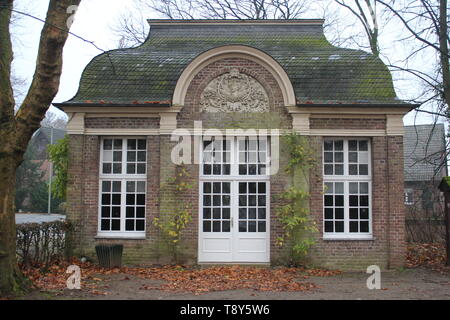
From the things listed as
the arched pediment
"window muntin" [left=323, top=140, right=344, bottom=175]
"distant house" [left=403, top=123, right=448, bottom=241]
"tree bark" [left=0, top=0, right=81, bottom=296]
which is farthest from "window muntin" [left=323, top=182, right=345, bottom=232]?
"tree bark" [left=0, top=0, right=81, bottom=296]

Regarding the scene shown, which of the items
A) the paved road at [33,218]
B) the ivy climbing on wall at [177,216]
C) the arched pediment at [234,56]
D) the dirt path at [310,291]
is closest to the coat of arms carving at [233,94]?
the arched pediment at [234,56]

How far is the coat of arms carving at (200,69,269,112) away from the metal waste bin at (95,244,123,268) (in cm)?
424

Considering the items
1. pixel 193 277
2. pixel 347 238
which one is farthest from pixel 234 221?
pixel 347 238

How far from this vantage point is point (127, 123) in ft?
40.9

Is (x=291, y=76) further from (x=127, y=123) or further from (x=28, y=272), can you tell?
(x=28, y=272)

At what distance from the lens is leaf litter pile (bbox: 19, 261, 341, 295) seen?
946cm

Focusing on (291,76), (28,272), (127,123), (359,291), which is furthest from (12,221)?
(291,76)

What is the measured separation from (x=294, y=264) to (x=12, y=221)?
22.3 feet

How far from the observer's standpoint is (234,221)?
12242mm

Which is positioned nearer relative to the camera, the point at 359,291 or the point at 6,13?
the point at 6,13

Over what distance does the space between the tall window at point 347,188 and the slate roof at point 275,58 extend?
1.29 metres

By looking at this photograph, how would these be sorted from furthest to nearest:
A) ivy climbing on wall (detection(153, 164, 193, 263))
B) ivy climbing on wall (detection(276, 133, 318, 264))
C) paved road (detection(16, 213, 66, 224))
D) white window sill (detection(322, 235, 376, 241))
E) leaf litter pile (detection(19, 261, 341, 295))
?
paved road (detection(16, 213, 66, 224))
white window sill (detection(322, 235, 376, 241))
ivy climbing on wall (detection(153, 164, 193, 263))
ivy climbing on wall (detection(276, 133, 318, 264))
leaf litter pile (detection(19, 261, 341, 295))

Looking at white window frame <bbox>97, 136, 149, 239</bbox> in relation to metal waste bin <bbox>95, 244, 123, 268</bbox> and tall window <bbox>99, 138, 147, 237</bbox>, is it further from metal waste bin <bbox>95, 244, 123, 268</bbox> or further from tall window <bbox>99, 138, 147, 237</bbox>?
metal waste bin <bbox>95, 244, 123, 268</bbox>

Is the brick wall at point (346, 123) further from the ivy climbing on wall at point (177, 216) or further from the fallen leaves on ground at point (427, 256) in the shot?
the fallen leaves on ground at point (427, 256)
